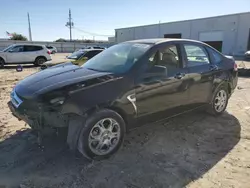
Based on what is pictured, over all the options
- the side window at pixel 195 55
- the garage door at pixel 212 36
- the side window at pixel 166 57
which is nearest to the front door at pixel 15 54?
A: the side window at pixel 195 55

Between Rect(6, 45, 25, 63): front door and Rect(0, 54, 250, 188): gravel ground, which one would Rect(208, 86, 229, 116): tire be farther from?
Rect(6, 45, 25, 63): front door

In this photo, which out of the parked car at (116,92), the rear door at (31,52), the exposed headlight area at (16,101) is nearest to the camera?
the parked car at (116,92)

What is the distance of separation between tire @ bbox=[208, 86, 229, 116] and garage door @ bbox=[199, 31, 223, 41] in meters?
31.6

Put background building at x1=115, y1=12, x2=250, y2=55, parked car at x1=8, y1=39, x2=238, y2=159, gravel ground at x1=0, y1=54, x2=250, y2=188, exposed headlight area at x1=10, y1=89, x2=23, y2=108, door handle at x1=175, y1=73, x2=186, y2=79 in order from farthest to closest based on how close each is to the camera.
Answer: background building at x1=115, y1=12, x2=250, y2=55 → door handle at x1=175, y1=73, x2=186, y2=79 → exposed headlight area at x1=10, y1=89, x2=23, y2=108 → parked car at x1=8, y1=39, x2=238, y2=159 → gravel ground at x1=0, y1=54, x2=250, y2=188

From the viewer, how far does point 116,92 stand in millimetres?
3203

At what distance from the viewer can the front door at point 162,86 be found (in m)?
3.52

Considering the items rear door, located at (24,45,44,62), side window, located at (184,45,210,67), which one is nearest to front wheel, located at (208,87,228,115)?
side window, located at (184,45,210,67)

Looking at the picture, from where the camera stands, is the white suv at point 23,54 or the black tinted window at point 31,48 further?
the black tinted window at point 31,48

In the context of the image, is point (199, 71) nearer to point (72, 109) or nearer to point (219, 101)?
point (219, 101)

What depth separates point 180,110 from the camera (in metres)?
4.16

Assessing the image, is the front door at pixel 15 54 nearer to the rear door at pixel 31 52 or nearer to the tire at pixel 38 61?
the rear door at pixel 31 52

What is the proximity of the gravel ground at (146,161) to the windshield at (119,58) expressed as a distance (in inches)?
47.2

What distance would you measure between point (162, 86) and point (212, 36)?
34173mm

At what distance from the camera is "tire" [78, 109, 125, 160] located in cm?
304
